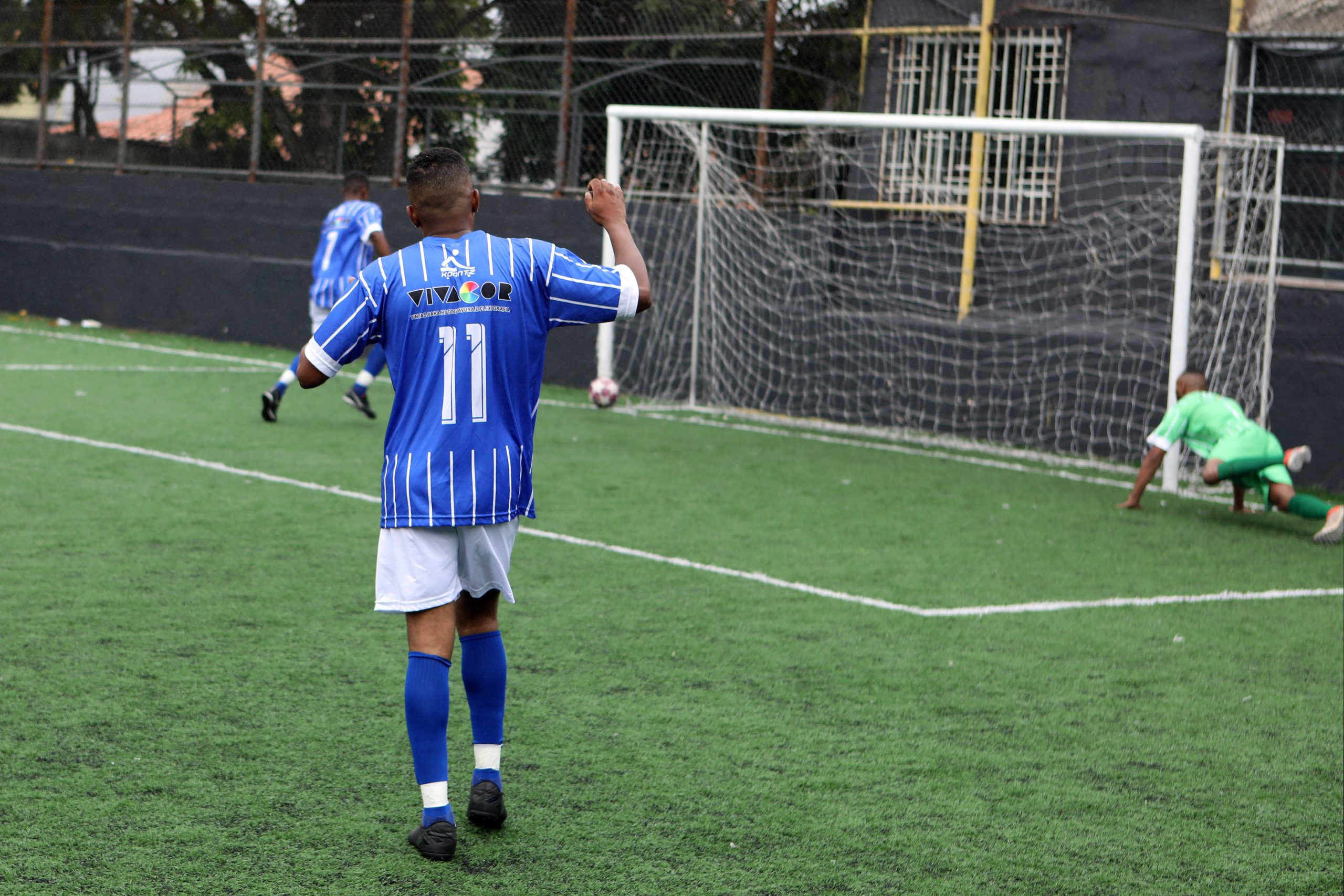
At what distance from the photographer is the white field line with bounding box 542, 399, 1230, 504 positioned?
32.3 ft

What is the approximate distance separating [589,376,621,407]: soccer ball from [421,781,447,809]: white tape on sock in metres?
9.05

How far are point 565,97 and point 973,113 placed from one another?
4.14 meters

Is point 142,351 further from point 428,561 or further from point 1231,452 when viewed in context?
point 428,561

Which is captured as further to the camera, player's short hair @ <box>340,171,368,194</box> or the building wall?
player's short hair @ <box>340,171,368,194</box>

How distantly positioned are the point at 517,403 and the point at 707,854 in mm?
1147

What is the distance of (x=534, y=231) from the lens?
1480cm

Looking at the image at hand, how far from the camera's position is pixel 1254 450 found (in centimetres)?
818

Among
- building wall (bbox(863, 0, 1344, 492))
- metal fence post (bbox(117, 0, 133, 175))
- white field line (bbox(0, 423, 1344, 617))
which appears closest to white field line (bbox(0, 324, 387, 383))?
metal fence post (bbox(117, 0, 133, 175))

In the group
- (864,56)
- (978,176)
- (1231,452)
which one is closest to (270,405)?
(978,176)

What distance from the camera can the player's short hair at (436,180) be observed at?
3.35 meters

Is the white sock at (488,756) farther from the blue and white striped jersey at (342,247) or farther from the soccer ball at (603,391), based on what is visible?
the soccer ball at (603,391)

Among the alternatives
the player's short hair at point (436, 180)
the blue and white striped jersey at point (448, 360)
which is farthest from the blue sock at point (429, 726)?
the player's short hair at point (436, 180)

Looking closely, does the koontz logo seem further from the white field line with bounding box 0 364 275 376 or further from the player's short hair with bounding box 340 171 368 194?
the white field line with bounding box 0 364 275 376

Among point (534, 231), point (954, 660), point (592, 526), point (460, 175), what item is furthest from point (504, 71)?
point (460, 175)
